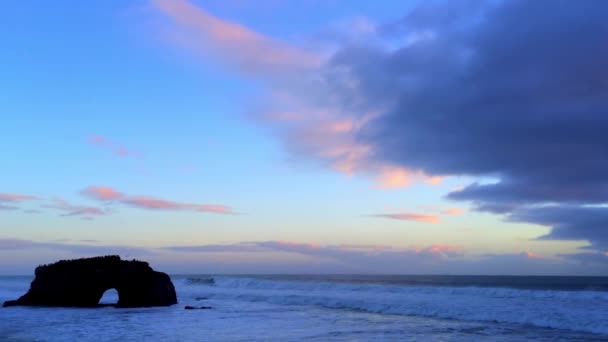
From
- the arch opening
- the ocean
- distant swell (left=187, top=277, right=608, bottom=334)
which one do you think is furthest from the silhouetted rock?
distant swell (left=187, top=277, right=608, bottom=334)

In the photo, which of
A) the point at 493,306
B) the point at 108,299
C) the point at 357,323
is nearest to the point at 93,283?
the point at 108,299

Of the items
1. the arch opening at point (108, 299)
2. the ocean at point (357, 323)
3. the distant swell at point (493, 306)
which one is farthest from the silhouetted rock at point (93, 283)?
the distant swell at point (493, 306)

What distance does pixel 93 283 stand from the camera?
43281mm

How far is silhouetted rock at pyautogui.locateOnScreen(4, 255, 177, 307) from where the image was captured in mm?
42219

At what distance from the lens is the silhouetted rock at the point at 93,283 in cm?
4222

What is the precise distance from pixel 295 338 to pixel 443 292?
3166 cm

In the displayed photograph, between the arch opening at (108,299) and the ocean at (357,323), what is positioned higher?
the ocean at (357,323)

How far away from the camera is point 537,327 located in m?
27.3

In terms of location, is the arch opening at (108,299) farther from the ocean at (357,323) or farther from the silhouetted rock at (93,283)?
the ocean at (357,323)

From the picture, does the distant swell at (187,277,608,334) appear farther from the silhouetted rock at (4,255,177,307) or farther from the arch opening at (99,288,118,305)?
the arch opening at (99,288,118,305)

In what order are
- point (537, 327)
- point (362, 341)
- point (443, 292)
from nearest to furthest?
point (362, 341), point (537, 327), point (443, 292)

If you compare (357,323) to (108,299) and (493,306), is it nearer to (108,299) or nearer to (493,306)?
(493,306)

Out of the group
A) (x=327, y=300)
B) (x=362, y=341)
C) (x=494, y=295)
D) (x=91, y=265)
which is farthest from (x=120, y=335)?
(x=494, y=295)

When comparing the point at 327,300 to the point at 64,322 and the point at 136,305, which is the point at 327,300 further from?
the point at 64,322
